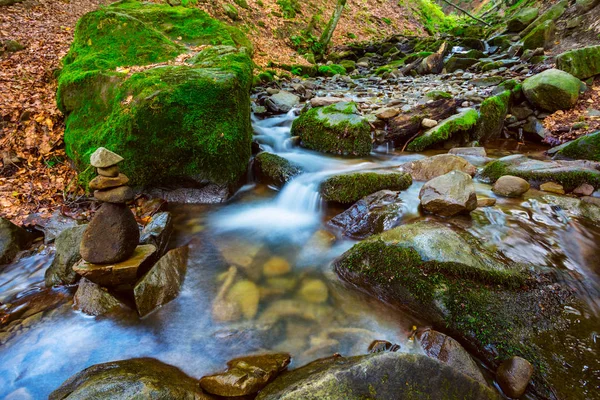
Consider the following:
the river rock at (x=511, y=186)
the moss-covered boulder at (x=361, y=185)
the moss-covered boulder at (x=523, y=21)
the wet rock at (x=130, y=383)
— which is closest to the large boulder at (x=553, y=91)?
the river rock at (x=511, y=186)

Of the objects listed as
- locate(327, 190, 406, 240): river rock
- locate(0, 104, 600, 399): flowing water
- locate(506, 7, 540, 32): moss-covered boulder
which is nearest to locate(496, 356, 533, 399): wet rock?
locate(0, 104, 600, 399): flowing water

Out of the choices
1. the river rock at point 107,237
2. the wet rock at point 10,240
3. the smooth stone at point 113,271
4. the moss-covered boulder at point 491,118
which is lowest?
the wet rock at point 10,240

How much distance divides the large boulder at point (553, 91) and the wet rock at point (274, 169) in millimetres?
6262

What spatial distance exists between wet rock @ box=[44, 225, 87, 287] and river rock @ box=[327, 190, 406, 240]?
314 centimetres

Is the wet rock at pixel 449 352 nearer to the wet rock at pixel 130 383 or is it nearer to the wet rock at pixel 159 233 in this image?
the wet rock at pixel 130 383

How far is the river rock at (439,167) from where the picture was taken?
17.3 ft

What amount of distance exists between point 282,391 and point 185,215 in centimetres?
343

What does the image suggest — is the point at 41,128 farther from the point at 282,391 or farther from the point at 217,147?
the point at 282,391

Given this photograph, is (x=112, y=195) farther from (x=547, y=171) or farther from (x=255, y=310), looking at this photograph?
(x=547, y=171)

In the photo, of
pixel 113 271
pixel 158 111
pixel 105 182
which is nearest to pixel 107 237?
pixel 113 271

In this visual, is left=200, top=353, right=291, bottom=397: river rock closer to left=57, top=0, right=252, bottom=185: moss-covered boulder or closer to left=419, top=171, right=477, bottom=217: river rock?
left=419, top=171, right=477, bottom=217: river rock

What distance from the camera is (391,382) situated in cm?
171

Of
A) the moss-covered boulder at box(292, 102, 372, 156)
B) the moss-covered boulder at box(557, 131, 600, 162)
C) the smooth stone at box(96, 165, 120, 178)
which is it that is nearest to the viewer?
the smooth stone at box(96, 165, 120, 178)

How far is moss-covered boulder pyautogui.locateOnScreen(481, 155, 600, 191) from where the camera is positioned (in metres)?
4.46
